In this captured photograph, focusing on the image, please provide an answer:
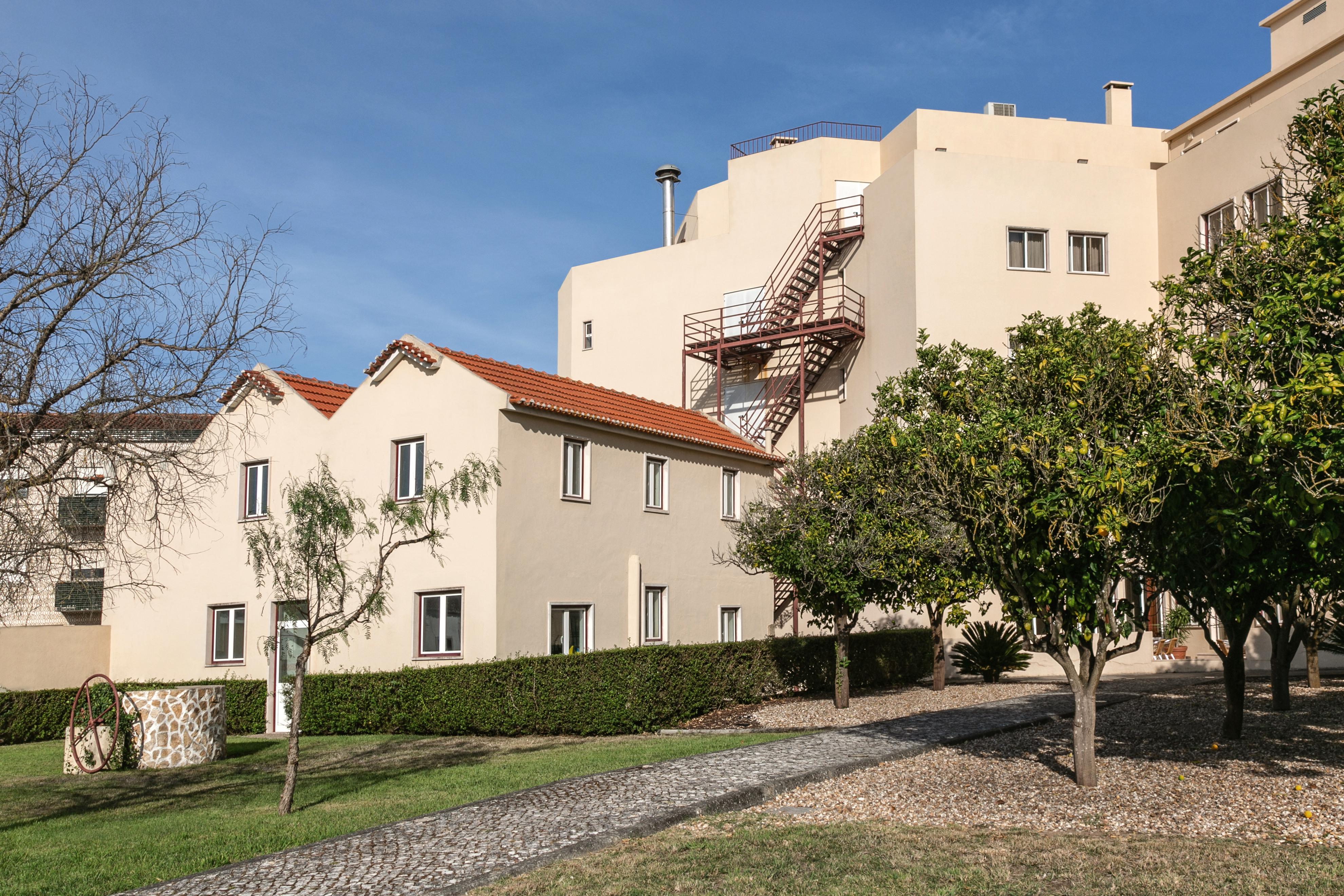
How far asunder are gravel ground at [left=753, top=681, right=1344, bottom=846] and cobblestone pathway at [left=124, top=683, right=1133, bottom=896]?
451 mm

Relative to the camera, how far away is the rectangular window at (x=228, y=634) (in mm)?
21781

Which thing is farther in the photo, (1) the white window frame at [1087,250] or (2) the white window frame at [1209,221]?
(1) the white window frame at [1087,250]

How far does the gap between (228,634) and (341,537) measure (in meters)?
4.53

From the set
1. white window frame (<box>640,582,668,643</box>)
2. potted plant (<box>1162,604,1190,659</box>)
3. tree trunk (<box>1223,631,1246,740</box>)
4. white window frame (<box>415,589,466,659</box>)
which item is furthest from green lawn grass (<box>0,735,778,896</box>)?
potted plant (<box>1162,604,1190,659</box>)

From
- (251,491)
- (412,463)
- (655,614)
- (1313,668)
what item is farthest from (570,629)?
(1313,668)

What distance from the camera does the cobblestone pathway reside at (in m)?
7.28

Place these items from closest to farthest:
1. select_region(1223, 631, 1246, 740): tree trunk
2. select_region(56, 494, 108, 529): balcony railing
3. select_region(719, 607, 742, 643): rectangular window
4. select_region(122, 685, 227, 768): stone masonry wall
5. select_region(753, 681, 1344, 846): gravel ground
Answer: select_region(753, 681, 1344, 846): gravel ground → select_region(56, 494, 108, 529): balcony railing → select_region(1223, 631, 1246, 740): tree trunk → select_region(122, 685, 227, 768): stone masonry wall → select_region(719, 607, 742, 643): rectangular window

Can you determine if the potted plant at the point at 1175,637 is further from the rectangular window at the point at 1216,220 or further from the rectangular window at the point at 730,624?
the rectangular window at the point at 730,624

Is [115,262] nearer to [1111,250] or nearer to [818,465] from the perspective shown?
[818,465]

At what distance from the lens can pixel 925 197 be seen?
87.3ft

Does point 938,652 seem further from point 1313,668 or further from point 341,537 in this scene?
point 341,537

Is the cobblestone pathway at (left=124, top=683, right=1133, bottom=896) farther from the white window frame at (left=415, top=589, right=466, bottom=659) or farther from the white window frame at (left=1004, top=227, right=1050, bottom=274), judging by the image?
the white window frame at (left=1004, top=227, right=1050, bottom=274)

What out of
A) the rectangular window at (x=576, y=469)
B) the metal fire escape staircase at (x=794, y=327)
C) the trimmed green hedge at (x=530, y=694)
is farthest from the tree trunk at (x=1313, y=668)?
→ the metal fire escape staircase at (x=794, y=327)

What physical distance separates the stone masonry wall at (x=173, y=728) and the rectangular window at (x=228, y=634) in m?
6.12
